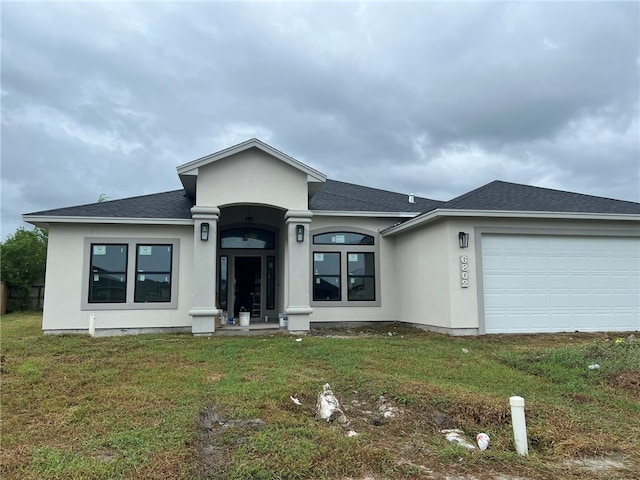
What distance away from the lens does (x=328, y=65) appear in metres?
13.7

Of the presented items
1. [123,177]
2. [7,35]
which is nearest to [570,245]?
[7,35]

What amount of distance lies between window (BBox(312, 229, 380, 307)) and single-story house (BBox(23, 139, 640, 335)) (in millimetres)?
31

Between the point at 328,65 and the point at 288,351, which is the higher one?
the point at 328,65

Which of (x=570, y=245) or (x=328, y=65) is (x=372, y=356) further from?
(x=328, y=65)

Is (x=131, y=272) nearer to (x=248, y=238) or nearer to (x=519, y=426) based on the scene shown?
(x=248, y=238)

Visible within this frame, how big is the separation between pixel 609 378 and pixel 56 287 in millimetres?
12081

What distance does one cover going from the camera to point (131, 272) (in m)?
11.8

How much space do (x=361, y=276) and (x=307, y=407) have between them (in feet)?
28.4

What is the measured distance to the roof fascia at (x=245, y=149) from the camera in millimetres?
11141

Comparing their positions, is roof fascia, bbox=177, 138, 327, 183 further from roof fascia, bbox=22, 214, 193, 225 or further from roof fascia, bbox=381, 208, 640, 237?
roof fascia, bbox=381, 208, 640, 237

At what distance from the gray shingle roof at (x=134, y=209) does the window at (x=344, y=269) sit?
158 inches

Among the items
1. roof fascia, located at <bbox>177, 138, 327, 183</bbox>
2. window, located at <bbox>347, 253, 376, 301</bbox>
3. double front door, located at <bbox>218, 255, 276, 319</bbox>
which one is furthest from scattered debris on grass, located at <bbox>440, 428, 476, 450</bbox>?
double front door, located at <bbox>218, 255, 276, 319</bbox>

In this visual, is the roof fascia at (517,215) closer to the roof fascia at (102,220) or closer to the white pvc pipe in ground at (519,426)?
the roof fascia at (102,220)

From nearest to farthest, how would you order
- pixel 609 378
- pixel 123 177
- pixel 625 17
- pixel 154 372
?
1. pixel 609 378
2. pixel 154 372
3. pixel 625 17
4. pixel 123 177
